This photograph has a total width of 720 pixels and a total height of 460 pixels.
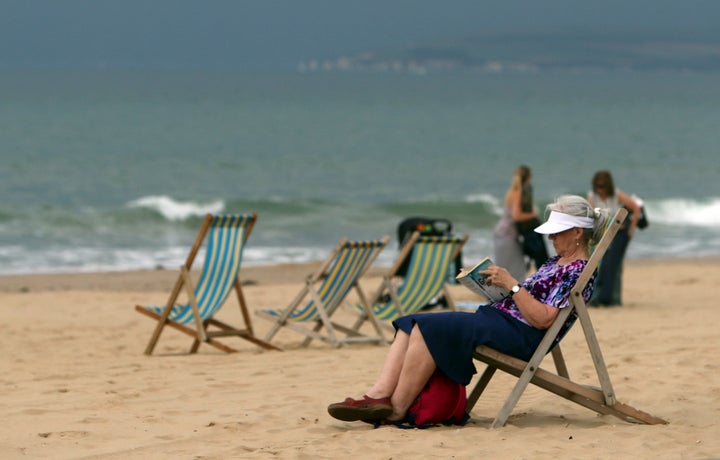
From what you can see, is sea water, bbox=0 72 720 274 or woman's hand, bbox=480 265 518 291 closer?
woman's hand, bbox=480 265 518 291

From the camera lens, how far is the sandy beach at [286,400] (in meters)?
4.93

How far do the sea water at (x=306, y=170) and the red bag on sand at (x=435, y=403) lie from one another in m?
11.9

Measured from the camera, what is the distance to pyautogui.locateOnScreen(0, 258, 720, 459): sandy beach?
4930 millimetres

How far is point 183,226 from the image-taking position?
912 inches

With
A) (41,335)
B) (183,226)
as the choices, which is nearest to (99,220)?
(183,226)

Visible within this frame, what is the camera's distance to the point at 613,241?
35.9 ft

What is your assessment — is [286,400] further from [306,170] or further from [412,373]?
[306,170]

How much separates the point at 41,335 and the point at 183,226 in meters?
13.6

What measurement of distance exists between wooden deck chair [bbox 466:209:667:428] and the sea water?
11874 mm

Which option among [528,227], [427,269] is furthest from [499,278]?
Answer: [528,227]

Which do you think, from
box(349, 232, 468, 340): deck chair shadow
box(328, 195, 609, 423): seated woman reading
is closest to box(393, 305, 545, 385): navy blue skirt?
box(328, 195, 609, 423): seated woman reading

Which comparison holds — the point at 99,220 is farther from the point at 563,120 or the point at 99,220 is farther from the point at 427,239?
the point at 563,120

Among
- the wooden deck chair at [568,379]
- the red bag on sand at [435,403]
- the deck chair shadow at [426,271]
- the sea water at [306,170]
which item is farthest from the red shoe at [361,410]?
the sea water at [306,170]

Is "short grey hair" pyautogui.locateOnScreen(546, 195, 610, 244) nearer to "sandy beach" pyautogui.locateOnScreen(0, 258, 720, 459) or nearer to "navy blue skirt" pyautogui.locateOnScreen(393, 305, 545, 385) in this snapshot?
"navy blue skirt" pyautogui.locateOnScreen(393, 305, 545, 385)
